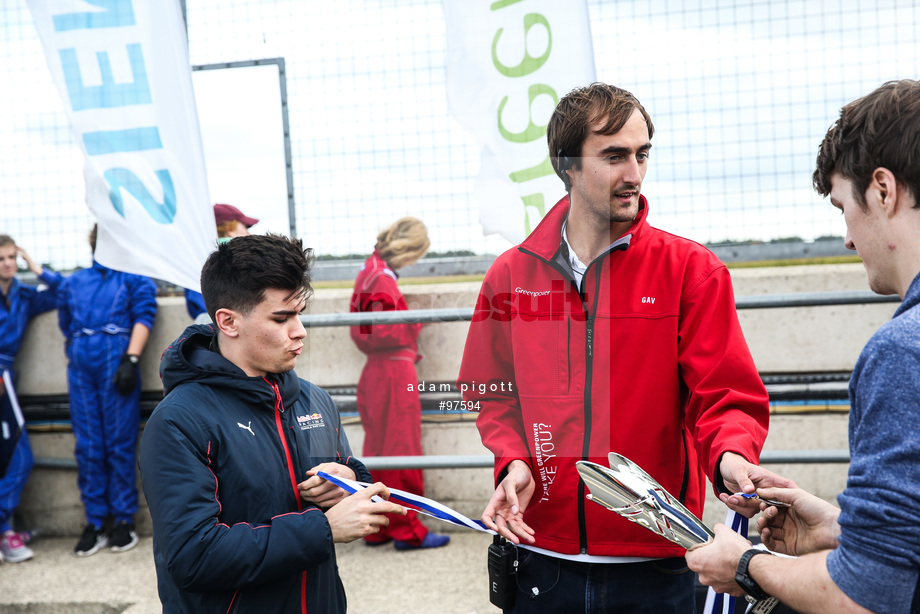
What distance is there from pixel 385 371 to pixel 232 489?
1.91 ft

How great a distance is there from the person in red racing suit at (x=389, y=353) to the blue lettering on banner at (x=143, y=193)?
108 centimetres

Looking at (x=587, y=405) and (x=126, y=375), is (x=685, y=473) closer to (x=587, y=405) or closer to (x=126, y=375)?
(x=587, y=405)

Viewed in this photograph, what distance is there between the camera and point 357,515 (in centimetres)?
179

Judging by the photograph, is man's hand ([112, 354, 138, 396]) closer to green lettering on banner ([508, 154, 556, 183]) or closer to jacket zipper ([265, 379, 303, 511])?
green lettering on banner ([508, 154, 556, 183])

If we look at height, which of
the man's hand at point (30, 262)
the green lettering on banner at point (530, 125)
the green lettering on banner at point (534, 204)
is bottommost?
the man's hand at point (30, 262)

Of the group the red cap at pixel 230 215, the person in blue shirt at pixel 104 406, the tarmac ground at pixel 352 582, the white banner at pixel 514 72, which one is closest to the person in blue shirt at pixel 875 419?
the white banner at pixel 514 72

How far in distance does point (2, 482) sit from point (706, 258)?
15.5 feet

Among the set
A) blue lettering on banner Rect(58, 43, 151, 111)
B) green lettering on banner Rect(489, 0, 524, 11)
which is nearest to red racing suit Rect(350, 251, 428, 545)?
green lettering on banner Rect(489, 0, 524, 11)

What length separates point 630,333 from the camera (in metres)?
1.80

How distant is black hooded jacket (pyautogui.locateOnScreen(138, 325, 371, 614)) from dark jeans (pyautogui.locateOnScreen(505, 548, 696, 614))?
1.83 feet

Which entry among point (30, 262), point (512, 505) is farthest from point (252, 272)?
point (30, 262)

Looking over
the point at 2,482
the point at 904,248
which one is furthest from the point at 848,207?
the point at 2,482

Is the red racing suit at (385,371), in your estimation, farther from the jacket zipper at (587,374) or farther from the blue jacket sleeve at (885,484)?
the blue jacket sleeve at (885,484)

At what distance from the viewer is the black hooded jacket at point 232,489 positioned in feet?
5.48
